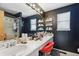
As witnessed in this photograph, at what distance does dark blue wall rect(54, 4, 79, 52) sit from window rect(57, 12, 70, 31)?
5cm

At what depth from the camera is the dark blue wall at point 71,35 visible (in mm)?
1596

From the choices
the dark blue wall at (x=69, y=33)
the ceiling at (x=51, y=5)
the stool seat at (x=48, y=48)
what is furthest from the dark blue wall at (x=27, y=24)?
the stool seat at (x=48, y=48)

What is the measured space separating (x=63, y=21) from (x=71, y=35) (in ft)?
0.78

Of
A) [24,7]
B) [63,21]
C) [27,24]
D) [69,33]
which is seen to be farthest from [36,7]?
[69,33]

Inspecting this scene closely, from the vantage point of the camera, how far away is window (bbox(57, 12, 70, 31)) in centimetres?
161

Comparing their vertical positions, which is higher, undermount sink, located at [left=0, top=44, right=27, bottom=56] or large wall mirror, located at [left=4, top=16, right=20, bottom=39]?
large wall mirror, located at [left=4, top=16, right=20, bottom=39]

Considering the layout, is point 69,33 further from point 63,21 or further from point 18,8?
point 18,8

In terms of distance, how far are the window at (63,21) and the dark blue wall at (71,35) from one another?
0.15ft

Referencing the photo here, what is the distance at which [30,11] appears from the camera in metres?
1.64

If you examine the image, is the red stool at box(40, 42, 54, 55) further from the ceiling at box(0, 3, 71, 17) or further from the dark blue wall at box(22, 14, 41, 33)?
the ceiling at box(0, 3, 71, 17)

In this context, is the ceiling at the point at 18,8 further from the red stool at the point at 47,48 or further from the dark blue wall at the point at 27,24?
the red stool at the point at 47,48

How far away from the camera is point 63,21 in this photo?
1.63m

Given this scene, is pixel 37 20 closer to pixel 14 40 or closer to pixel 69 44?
pixel 14 40

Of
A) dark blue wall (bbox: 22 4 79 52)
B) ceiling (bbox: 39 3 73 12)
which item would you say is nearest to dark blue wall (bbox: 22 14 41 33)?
dark blue wall (bbox: 22 4 79 52)
